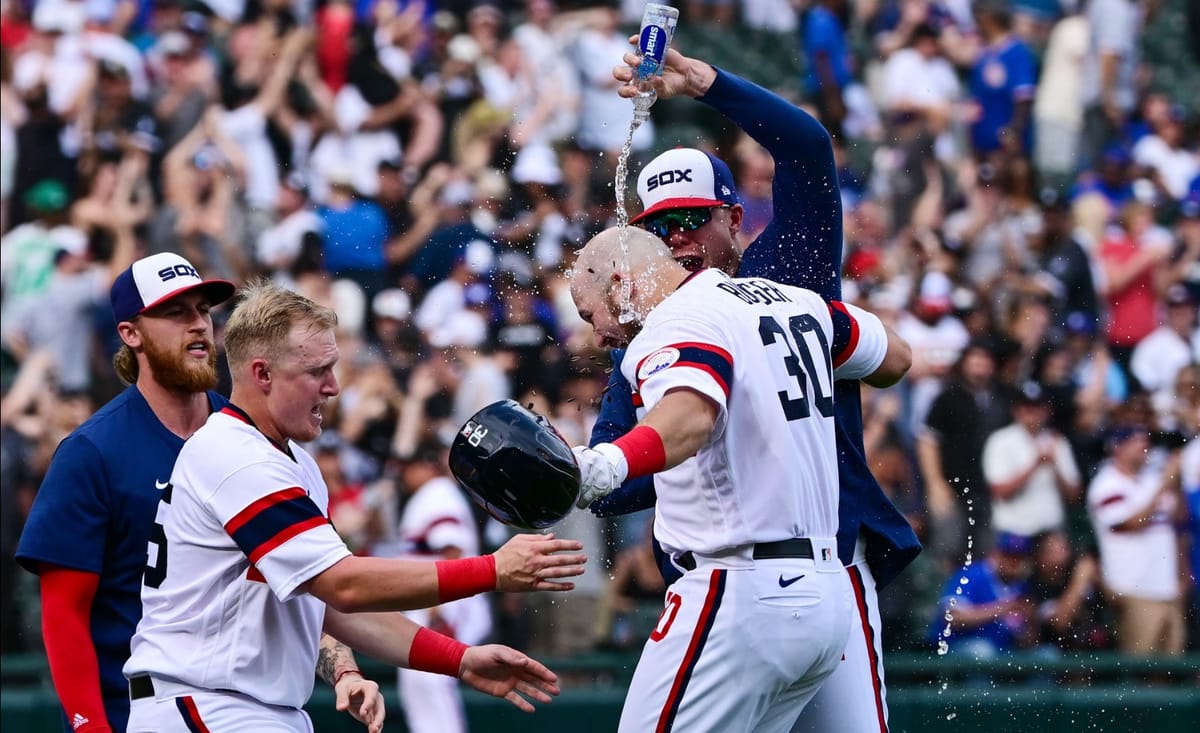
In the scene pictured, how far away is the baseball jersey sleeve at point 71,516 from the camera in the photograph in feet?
18.0

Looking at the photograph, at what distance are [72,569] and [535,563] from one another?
5.23 ft

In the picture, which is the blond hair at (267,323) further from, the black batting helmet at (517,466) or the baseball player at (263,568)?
the black batting helmet at (517,466)

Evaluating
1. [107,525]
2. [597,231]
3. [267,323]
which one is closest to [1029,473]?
[597,231]

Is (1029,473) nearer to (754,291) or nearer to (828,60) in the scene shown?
(828,60)

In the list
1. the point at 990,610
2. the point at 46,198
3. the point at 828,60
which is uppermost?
the point at 828,60

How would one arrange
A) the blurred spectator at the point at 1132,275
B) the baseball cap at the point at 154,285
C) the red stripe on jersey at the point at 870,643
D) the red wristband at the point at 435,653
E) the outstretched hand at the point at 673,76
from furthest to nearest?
the blurred spectator at the point at 1132,275 → the outstretched hand at the point at 673,76 → the red stripe on jersey at the point at 870,643 → the baseball cap at the point at 154,285 → the red wristband at the point at 435,653

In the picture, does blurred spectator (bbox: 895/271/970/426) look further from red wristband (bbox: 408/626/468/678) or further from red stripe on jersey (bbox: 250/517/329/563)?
red stripe on jersey (bbox: 250/517/329/563)

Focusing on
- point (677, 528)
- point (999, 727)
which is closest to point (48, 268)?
point (999, 727)

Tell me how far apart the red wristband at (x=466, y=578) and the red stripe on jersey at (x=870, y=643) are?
61.9 inches

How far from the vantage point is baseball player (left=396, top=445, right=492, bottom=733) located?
9.92 metres

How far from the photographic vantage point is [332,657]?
18.3ft

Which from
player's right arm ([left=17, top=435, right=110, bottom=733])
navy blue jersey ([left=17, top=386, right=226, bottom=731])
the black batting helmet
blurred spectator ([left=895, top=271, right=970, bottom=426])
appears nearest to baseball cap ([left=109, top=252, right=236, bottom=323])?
navy blue jersey ([left=17, top=386, right=226, bottom=731])

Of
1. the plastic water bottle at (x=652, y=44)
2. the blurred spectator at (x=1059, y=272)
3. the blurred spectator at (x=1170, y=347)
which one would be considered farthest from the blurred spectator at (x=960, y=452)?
the plastic water bottle at (x=652, y=44)

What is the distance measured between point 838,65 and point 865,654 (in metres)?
8.95
